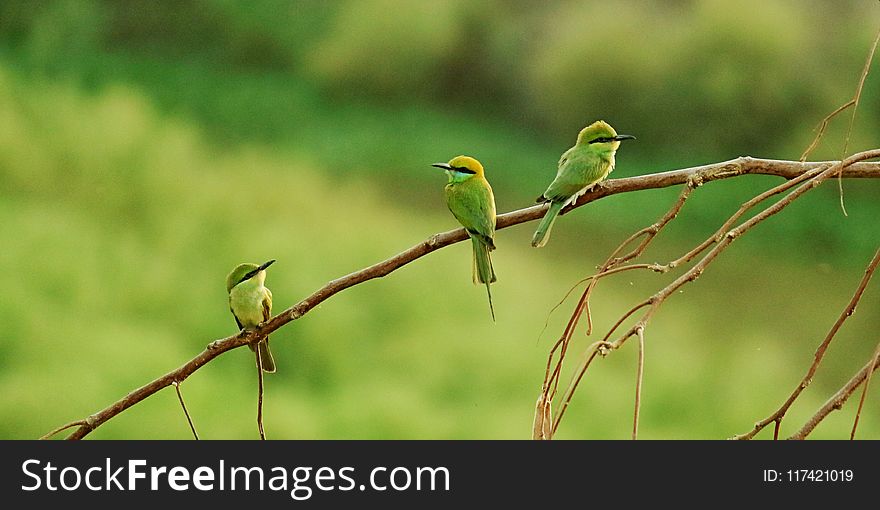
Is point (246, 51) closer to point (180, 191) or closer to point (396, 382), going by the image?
point (180, 191)

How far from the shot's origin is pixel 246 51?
3098 millimetres

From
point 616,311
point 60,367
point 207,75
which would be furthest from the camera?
point 207,75

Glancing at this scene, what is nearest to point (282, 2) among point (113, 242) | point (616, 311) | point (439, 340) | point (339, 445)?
point (113, 242)

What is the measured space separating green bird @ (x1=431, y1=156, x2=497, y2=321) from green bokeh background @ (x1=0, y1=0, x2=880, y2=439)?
1.71 metres

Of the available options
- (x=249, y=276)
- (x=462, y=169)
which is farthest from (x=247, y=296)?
(x=462, y=169)

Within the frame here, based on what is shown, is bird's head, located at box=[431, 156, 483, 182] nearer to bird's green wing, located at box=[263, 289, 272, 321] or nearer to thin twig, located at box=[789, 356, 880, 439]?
bird's green wing, located at box=[263, 289, 272, 321]

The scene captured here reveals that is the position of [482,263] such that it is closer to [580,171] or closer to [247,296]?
[580,171]

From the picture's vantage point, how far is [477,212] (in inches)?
37.8

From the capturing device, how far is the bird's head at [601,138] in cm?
100

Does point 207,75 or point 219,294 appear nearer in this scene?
point 219,294

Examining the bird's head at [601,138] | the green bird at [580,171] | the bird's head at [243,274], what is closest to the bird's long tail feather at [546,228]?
the green bird at [580,171]

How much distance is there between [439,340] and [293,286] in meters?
0.47

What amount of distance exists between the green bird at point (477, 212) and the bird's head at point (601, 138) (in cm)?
12

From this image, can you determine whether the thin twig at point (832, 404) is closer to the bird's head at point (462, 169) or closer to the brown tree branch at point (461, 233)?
the brown tree branch at point (461, 233)
